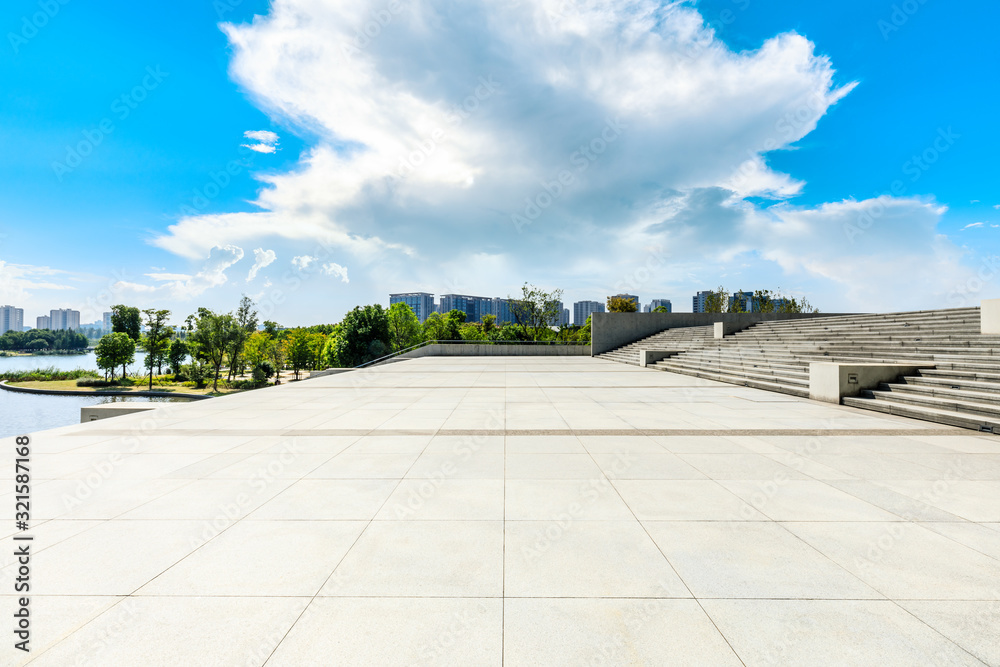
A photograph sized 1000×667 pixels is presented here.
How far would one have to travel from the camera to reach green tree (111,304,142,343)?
7225 centimetres

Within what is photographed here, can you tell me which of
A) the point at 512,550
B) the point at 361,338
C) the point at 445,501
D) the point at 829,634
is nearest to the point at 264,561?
the point at 445,501

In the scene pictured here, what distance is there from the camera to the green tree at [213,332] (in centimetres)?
5906

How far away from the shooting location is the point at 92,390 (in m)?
60.1

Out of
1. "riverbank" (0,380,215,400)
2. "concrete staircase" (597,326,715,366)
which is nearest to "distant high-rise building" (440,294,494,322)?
"riverbank" (0,380,215,400)

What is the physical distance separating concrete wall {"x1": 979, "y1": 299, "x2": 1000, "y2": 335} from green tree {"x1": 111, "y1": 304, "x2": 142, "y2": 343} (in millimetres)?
98657

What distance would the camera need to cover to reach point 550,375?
1833 centimetres

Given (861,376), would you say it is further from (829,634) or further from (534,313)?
(534,313)

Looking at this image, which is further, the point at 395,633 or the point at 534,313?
the point at 534,313

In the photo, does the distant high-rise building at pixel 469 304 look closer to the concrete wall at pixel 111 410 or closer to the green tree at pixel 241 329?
the green tree at pixel 241 329

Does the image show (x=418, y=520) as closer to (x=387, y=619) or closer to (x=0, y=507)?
(x=387, y=619)

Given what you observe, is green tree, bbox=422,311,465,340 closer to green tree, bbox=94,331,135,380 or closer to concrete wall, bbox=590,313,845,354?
concrete wall, bbox=590,313,845,354

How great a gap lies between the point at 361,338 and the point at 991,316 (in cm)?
5182

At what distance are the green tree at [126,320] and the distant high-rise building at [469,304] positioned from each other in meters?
96.4

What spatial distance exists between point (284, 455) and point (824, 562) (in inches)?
262
